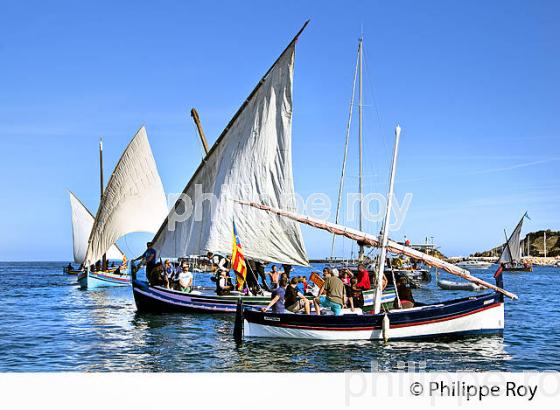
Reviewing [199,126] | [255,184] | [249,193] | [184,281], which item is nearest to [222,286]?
[184,281]

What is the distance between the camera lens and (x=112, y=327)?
2391 centimetres

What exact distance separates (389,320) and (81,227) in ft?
174

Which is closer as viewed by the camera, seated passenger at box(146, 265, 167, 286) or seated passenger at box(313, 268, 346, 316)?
seated passenger at box(313, 268, 346, 316)

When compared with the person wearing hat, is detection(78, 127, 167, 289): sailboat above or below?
above

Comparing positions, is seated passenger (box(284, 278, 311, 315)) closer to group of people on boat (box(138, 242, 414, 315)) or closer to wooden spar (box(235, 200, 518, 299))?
group of people on boat (box(138, 242, 414, 315))

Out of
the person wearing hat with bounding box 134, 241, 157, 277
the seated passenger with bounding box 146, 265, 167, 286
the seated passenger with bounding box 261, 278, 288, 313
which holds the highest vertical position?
the person wearing hat with bounding box 134, 241, 157, 277

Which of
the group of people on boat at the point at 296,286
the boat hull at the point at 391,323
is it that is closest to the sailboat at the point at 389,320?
the boat hull at the point at 391,323

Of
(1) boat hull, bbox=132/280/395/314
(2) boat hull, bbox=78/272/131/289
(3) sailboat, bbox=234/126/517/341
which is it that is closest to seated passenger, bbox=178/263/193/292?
(1) boat hull, bbox=132/280/395/314

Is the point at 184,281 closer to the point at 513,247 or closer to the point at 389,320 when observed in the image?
the point at 389,320

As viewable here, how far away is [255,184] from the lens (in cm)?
2519

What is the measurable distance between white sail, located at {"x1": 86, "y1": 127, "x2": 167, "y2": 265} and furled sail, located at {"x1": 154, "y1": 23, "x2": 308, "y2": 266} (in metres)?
16.6

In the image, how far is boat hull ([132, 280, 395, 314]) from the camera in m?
25.4
